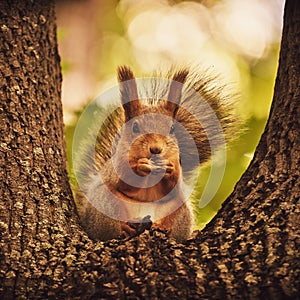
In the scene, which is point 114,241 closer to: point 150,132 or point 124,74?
point 150,132

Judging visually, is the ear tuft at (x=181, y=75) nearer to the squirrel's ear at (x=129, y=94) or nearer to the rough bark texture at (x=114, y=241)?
the squirrel's ear at (x=129, y=94)

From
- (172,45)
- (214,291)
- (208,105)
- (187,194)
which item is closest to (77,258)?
(214,291)

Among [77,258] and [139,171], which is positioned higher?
[139,171]

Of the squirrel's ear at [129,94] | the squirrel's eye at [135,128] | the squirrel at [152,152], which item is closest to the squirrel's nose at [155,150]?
the squirrel at [152,152]

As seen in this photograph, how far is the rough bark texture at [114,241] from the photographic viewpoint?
5.29ft

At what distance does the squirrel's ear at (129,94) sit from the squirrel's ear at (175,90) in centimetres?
16

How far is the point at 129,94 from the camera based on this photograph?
2742 mm

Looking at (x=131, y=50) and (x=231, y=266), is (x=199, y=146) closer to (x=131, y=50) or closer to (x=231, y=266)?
(x=231, y=266)

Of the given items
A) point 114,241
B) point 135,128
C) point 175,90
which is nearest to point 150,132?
point 135,128

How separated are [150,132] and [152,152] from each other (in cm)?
16

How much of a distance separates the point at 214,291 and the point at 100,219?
0.99 m

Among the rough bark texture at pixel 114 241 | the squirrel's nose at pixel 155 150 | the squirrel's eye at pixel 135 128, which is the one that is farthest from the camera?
the squirrel's eye at pixel 135 128

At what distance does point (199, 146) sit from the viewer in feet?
8.87

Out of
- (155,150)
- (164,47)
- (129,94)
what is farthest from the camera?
(164,47)
